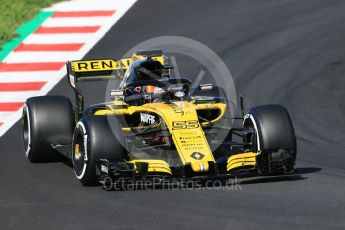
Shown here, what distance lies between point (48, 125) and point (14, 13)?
9702mm

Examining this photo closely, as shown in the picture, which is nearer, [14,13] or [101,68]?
[101,68]

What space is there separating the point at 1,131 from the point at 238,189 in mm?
5481

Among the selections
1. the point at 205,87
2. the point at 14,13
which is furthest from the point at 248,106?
the point at 14,13

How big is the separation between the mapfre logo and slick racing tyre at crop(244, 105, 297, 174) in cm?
122

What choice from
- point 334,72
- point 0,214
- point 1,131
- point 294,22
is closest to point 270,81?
point 334,72

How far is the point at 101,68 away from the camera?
48.3ft

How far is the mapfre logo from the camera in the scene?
1233 centimetres

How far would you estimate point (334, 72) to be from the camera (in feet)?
59.6

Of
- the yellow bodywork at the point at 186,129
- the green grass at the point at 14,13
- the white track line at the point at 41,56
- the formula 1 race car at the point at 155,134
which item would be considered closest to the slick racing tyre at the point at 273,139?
the formula 1 race car at the point at 155,134

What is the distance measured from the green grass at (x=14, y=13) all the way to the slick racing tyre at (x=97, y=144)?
9687 mm

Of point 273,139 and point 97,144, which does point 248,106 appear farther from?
point 97,144

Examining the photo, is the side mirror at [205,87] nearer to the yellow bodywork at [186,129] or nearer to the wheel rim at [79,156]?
the yellow bodywork at [186,129]

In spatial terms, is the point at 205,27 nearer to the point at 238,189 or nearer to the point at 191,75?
the point at 191,75

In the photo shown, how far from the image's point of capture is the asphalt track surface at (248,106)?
33.5ft
